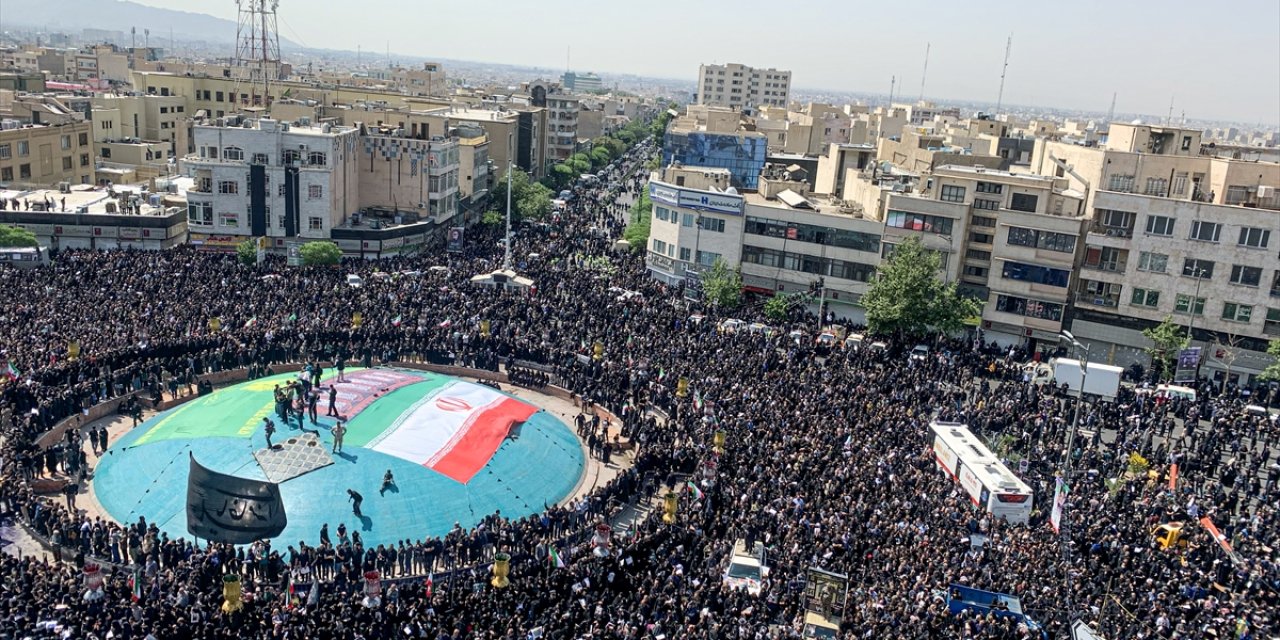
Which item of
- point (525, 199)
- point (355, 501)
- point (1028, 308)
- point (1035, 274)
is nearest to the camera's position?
point (355, 501)

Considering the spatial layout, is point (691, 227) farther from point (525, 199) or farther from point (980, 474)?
point (980, 474)

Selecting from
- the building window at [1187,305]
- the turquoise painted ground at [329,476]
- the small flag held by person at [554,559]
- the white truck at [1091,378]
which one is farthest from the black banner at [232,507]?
the building window at [1187,305]

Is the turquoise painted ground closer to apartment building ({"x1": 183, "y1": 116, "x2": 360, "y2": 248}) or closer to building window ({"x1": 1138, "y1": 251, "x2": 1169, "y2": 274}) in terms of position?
apartment building ({"x1": 183, "y1": 116, "x2": 360, "y2": 248})

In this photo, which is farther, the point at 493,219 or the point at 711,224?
the point at 493,219

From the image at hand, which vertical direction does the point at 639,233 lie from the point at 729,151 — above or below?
below

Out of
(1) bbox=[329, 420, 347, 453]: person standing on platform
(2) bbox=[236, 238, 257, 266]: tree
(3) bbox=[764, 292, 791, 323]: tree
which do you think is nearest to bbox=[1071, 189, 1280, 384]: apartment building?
(3) bbox=[764, 292, 791, 323]: tree

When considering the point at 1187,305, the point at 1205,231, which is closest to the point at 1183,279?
the point at 1187,305

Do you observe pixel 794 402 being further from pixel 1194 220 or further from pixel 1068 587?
pixel 1194 220
